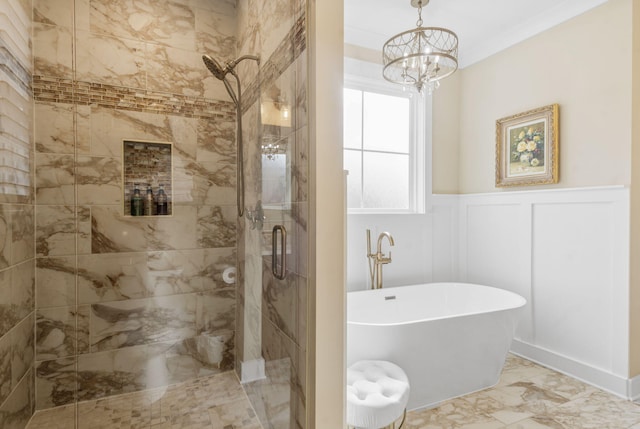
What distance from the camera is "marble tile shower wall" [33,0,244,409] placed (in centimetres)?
177

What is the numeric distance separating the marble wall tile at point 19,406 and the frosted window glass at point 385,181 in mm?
2464

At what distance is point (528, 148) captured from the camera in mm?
2734

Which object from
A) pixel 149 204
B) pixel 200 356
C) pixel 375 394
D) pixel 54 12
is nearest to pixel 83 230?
pixel 149 204

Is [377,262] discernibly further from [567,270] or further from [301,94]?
[301,94]

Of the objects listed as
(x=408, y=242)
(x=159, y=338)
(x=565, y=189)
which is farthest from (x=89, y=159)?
(x=565, y=189)

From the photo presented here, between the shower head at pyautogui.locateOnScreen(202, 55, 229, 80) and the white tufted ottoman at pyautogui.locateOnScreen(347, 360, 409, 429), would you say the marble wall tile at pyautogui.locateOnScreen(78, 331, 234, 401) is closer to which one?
the white tufted ottoman at pyautogui.locateOnScreen(347, 360, 409, 429)

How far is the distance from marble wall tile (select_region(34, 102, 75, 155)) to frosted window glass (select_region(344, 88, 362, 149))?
1941 millimetres

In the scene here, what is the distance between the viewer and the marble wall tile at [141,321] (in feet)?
6.20

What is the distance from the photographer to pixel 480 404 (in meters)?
2.06

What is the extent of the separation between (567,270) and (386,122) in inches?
73.4

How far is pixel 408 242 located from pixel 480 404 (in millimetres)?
1400

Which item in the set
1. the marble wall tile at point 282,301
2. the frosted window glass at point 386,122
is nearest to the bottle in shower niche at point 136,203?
the marble wall tile at point 282,301

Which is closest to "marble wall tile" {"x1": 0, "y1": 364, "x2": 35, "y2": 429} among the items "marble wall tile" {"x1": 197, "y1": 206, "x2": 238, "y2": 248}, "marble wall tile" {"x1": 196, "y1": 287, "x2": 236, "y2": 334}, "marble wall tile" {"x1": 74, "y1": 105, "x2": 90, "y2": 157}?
"marble wall tile" {"x1": 196, "y1": 287, "x2": 236, "y2": 334}

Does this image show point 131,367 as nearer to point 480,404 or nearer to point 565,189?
point 480,404
